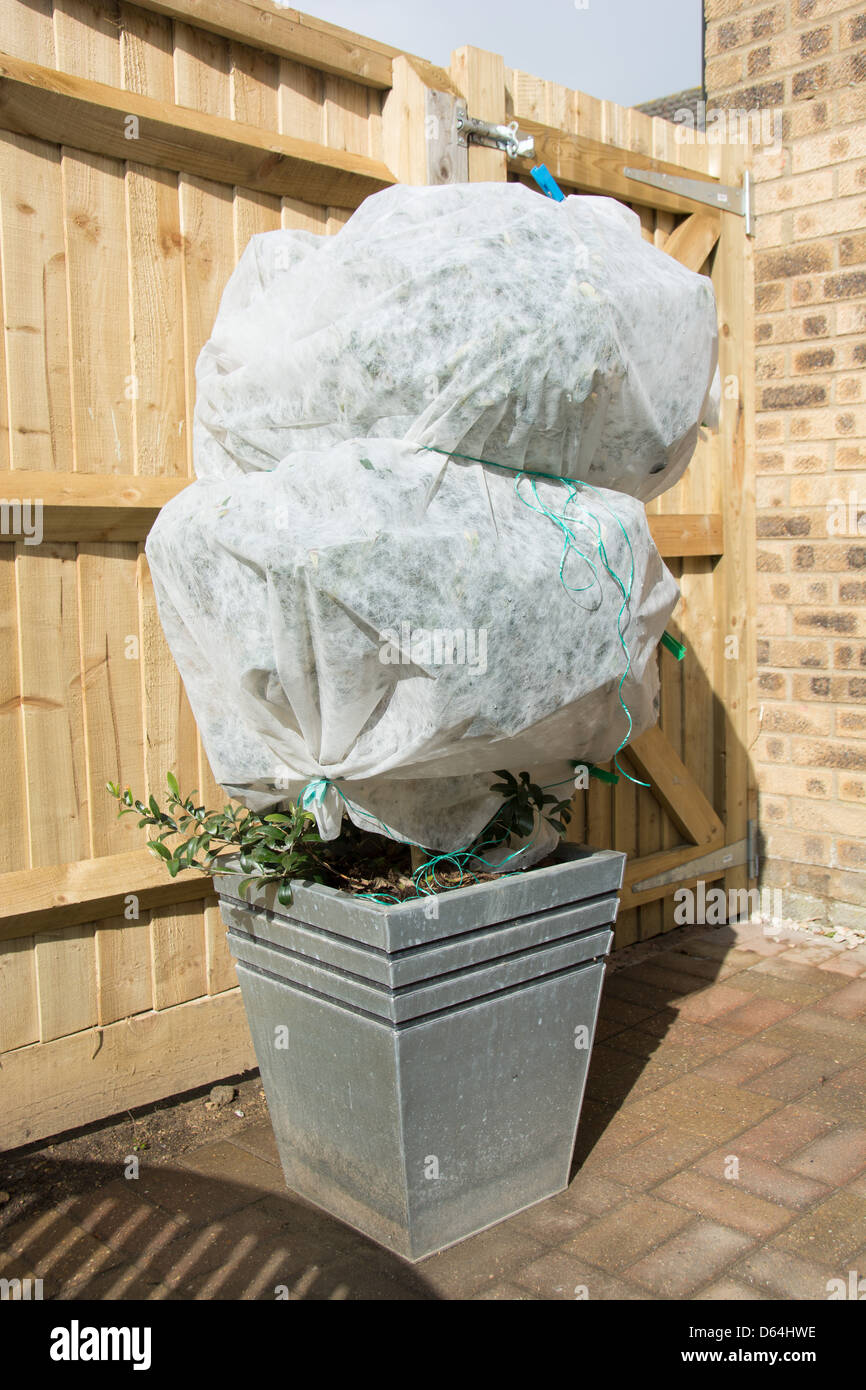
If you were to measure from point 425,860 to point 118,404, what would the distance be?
137 centimetres

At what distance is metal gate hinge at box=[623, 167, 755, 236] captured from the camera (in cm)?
402

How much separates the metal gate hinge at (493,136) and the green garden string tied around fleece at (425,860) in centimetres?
207

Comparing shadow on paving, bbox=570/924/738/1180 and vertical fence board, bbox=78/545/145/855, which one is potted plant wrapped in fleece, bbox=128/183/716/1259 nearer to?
vertical fence board, bbox=78/545/145/855

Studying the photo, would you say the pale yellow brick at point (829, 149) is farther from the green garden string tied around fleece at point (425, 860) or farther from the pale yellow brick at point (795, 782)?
the green garden string tied around fleece at point (425, 860)

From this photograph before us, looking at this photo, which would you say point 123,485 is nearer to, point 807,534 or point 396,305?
point 396,305

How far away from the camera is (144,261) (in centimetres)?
284

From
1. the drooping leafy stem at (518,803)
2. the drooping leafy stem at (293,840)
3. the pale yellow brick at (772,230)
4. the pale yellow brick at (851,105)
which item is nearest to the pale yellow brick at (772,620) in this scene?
the pale yellow brick at (772,230)

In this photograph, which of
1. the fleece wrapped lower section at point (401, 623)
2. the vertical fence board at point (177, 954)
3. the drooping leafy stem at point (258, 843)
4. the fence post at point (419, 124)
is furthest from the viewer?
the fence post at point (419, 124)

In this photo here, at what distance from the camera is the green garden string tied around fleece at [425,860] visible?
90.9 inches

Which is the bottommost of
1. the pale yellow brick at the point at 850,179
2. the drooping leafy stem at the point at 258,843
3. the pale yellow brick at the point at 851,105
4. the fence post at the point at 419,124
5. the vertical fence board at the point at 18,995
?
the vertical fence board at the point at 18,995

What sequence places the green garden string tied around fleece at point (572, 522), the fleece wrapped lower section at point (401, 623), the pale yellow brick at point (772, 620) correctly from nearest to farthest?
1. the fleece wrapped lower section at point (401, 623)
2. the green garden string tied around fleece at point (572, 522)
3. the pale yellow brick at point (772, 620)

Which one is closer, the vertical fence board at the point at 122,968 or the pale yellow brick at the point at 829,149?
the vertical fence board at the point at 122,968

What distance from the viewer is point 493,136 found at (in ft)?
11.3

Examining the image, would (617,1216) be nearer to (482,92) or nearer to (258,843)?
(258,843)
